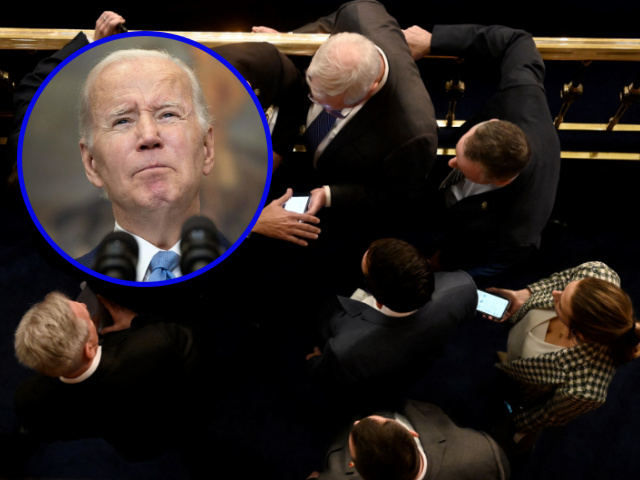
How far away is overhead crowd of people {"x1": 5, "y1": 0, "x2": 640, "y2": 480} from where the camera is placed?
166 centimetres

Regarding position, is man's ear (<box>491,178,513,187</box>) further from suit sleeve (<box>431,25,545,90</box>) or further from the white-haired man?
the white-haired man

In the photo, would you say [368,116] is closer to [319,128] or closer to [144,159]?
[319,128]

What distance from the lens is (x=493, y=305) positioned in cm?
280

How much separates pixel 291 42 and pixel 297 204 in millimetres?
826

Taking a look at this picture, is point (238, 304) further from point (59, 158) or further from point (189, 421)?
point (59, 158)

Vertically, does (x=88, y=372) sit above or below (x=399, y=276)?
below

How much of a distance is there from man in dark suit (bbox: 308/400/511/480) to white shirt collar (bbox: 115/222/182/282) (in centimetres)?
101

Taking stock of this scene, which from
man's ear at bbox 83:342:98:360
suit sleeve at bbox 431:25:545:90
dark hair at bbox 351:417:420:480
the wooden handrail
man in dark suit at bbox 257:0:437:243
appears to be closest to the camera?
dark hair at bbox 351:417:420:480

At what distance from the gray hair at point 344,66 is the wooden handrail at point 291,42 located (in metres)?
0.37

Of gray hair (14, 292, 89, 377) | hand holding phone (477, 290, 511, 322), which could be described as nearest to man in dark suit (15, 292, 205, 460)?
gray hair (14, 292, 89, 377)

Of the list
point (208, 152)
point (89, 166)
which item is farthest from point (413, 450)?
point (89, 166)

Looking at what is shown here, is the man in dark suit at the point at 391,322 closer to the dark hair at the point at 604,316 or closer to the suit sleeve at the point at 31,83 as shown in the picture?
the dark hair at the point at 604,316

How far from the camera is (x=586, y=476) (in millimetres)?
3006

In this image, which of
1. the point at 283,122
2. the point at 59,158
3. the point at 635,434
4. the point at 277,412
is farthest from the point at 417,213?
the point at 59,158
